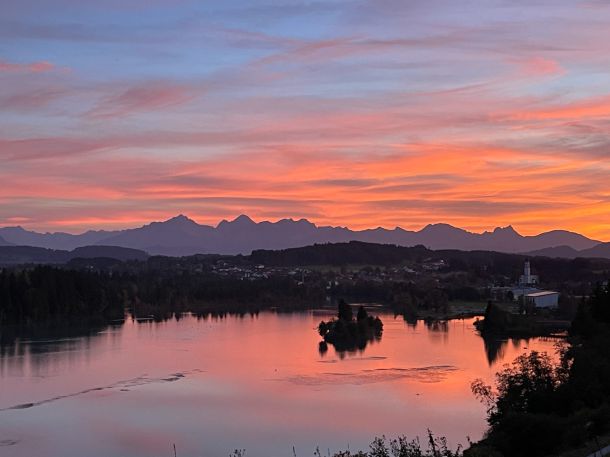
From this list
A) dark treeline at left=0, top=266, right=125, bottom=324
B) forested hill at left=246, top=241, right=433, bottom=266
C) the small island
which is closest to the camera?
the small island

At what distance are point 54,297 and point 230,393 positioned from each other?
26.0 meters

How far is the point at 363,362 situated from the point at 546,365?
518 inches

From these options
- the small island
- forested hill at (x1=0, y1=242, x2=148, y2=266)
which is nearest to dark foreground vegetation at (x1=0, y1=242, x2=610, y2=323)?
the small island

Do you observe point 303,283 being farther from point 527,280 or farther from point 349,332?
point 349,332

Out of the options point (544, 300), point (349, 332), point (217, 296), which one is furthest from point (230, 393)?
point (544, 300)

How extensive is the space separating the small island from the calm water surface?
790 mm

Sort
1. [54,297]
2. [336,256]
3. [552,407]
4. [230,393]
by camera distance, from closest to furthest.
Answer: [552,407], [230,393], [54,297], [336,256]

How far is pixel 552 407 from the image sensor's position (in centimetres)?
1352

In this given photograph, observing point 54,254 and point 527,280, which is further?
point 54,254

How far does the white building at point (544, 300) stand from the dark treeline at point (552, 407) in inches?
1451

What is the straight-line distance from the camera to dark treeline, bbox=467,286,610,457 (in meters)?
10.7

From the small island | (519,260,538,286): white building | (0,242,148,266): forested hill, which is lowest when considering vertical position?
the small island

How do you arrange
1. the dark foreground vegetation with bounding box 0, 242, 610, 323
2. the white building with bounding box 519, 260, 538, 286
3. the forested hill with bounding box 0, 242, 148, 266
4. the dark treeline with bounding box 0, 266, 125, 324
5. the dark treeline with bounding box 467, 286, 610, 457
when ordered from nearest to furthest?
the dark treeline with bounding box 467, 286, 610, 457
the dark treeline with bounding box 0, 266, 125, 324
the dark foreground vegetation with bounding box 0, 242, 610, 323
the white building with bounding box 519, 260, 538, 286
the forested hill with bounding box 0, 242, 148, 266

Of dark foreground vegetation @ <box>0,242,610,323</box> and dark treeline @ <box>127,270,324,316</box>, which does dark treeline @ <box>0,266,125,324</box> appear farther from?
dark treeline @ <box>127,270,324,316</box>
